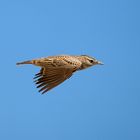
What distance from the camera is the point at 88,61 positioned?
24.1 ft

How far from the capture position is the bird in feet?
22.0

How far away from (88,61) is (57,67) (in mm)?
762

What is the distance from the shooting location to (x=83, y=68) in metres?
7.31

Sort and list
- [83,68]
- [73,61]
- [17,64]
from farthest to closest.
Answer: [83,68], [73,61], [17,64]

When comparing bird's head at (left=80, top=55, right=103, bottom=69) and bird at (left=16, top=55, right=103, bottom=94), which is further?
bird's head at (left=80, top=55, right=103, bottom=69)

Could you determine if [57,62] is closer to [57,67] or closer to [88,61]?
[57,67]

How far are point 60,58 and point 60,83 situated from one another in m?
0.54

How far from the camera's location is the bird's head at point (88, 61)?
727cm

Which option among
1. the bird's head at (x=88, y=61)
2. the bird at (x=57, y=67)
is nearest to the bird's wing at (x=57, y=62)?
the bird at (x=57, y=67)

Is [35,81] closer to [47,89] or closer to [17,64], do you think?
[47,89]

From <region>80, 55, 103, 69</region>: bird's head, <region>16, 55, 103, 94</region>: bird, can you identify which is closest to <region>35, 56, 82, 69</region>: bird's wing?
<region>16, 55, 103, 94</region>: bird

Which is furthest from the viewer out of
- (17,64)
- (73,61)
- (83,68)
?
(83,68)

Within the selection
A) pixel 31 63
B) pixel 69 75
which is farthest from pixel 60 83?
pixel 31 63

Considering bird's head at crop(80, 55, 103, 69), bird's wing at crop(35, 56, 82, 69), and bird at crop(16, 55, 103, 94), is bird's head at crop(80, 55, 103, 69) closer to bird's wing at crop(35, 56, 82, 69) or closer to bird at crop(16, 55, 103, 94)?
bird at crop(16, 55, 103, 94)
